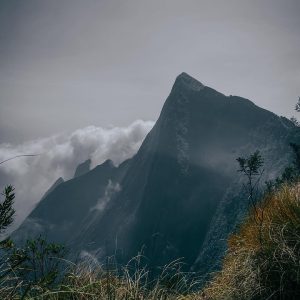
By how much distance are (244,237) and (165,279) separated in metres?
1.68

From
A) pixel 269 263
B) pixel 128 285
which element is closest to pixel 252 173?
pixel 269 263

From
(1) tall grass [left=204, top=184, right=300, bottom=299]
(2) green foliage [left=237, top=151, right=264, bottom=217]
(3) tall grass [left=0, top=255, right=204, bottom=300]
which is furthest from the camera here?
(2) green foliage [left=237, top=151, right=264, bottom=217]

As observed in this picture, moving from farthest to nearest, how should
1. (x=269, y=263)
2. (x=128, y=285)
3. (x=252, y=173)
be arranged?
(x=252, y=173), (x=128, y=285), (x=269, y=263)

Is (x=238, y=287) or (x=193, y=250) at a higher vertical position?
(x=238, y=287)

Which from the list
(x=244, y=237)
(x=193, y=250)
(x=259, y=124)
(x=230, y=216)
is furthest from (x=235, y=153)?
(x=244, y=237)

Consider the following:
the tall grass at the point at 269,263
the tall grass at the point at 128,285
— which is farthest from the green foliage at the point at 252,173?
the tall grass at the point at 128,285

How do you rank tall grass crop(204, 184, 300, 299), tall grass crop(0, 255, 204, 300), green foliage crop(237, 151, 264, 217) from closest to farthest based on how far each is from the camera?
1. tall grass crop(0, 255, 204, 300)
2. tall grass crop(204, 184, 300, 299)
3. green foliage crop(237, 151, 264, 217)

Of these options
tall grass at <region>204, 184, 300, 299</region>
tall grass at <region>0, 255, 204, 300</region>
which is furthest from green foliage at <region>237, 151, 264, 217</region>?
tall grass at <region>0, 255, 204, 300</region>

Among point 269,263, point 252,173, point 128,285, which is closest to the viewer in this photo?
point 269,263

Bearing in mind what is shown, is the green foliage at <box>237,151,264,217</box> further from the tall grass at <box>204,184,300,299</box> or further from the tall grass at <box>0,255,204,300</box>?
the tall grass at <box>0,255,204,300</box>

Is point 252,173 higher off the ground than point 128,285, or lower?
higher

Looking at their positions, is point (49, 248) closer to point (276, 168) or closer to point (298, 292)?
point (298, 292)

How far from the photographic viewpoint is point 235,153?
197 m

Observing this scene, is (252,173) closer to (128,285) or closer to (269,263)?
(269,263)
